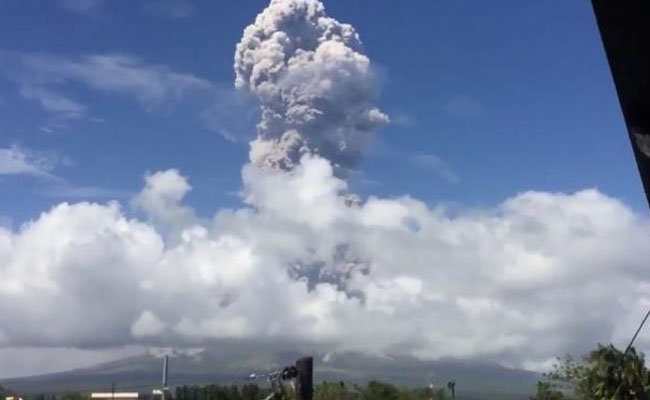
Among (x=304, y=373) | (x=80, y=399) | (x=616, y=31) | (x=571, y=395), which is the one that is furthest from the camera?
(x=80, y=399)

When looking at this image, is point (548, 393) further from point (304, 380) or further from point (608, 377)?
point (304, 380)

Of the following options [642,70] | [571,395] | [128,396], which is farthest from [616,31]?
[128,396]

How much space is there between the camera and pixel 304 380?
15.9 m

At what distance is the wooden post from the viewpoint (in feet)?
52.0

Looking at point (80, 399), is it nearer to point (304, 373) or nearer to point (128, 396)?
point (128, 396)

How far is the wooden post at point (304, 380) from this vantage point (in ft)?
52.0

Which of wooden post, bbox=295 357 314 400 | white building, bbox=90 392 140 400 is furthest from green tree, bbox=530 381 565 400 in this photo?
white building, bbox=90 392 140 400

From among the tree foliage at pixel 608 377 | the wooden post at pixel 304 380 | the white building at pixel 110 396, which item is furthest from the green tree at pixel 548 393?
the white building at pixel 110 396

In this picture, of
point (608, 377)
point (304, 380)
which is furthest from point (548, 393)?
point (304, 380)

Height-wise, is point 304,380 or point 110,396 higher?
point 110,396

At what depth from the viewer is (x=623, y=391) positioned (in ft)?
157

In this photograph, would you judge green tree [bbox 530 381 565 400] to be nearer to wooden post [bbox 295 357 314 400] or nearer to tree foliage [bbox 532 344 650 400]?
tree foliage [bbox 532 344 650 400]

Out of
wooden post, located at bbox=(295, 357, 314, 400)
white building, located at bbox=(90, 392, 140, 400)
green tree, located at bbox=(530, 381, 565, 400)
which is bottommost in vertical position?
wooden post, located at bbox=(295, 357, 314, 400)

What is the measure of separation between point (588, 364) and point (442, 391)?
53745mm
